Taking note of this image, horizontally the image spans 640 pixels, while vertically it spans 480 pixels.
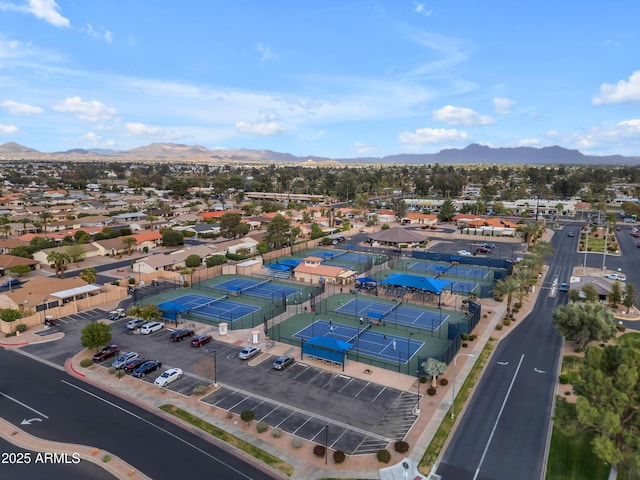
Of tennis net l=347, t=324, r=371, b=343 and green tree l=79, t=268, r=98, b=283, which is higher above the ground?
green tree l=79, t=268, r=98, b=283

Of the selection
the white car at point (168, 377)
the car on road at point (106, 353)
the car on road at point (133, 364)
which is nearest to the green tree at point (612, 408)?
the white car at point (168, 377)

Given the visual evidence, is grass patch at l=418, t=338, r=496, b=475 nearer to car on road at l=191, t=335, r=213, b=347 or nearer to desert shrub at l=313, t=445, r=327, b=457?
desert shrub at l=313, t=445, r=327, b=457

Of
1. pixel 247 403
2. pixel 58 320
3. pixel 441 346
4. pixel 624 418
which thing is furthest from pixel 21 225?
pixel 624 418

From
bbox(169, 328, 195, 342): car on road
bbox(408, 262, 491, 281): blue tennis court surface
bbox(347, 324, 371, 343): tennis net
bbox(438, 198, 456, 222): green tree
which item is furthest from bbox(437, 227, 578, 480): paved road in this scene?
bbox(438, 198, 456, 222): green tree

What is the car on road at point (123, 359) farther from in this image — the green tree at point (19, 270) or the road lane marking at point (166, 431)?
the green tree at point (19, 270)

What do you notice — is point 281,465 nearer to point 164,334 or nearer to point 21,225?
point 164,334

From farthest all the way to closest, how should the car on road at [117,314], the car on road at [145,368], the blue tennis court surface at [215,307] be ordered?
the blue tennis court surface at [215,307], the car on road at [117,314], the car on road at [145,368]
